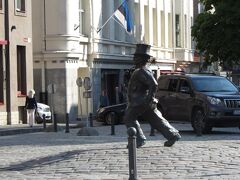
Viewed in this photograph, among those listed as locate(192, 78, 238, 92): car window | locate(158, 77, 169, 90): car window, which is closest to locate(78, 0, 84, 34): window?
locate(158, 77, 169, 90): car window

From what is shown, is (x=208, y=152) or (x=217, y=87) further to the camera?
(x=217, y=87)

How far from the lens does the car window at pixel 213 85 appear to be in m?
23.5

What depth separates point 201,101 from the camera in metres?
23.0

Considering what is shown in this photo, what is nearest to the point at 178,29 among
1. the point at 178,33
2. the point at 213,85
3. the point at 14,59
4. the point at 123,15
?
the point at 178,33

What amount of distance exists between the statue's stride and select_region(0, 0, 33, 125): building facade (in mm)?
18672

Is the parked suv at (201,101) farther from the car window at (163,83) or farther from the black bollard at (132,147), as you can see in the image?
the black bollard at (132,147)

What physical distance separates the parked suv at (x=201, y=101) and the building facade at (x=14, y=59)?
10.6 metres

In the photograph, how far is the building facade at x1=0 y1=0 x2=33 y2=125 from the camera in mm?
33469

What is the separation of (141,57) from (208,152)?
2364 millimetres

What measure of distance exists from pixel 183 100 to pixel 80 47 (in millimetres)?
17380

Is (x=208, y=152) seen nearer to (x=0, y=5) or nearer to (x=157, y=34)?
(x=0, y=5)

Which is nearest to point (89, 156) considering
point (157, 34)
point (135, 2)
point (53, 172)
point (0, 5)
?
point (53, 172)

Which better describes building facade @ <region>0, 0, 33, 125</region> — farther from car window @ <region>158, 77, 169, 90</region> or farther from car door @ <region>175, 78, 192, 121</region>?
car door @ <region>175, 78, 192, 121</region>

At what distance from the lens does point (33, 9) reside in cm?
3931
